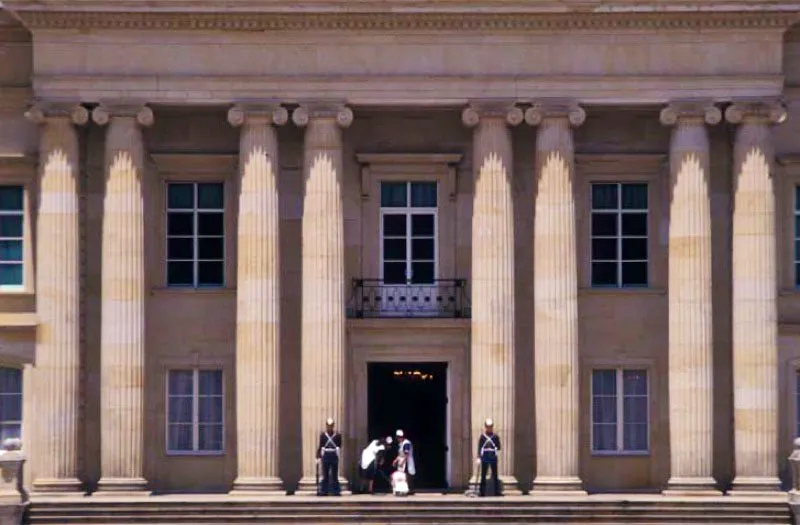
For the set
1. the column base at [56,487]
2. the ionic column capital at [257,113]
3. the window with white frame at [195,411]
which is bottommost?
the column base at [56,487]

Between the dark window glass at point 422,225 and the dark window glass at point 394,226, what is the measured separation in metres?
0.23

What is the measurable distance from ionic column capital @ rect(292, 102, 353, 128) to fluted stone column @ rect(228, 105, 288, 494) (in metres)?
0.33

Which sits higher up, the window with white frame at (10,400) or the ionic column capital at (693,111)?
the ionic column capital at (693,111)

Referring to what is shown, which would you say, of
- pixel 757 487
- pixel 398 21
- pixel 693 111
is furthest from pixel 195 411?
pixel 693 111

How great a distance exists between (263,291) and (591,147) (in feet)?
26.8

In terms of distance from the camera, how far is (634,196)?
6556 centimetres

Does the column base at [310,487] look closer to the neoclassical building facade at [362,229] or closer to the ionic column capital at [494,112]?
the neoclassical building facade at [362,229]

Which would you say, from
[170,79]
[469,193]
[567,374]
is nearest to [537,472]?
[567,374]

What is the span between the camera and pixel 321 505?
62031 mm

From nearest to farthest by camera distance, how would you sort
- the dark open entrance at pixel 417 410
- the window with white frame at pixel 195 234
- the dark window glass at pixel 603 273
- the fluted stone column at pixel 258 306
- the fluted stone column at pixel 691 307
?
the fluted stone column at pixel 258 306
the fluted stone column at pixel 691 307
the window with white frame at pixel 195 234
the dark window glass at pixel 603 273
the dark open entrance at pixel 417 410

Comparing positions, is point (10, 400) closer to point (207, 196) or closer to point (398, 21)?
point (207, 196)

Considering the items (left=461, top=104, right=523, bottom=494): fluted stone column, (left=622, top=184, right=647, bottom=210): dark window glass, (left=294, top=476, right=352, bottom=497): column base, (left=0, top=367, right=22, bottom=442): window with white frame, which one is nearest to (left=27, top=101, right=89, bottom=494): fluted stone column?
(left=0, top=367, right=22, bottom=442): window with white frame

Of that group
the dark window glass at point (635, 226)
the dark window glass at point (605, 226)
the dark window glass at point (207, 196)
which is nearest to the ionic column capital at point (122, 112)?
the dark window glass at point (207, 196)

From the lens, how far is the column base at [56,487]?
63.0 m
